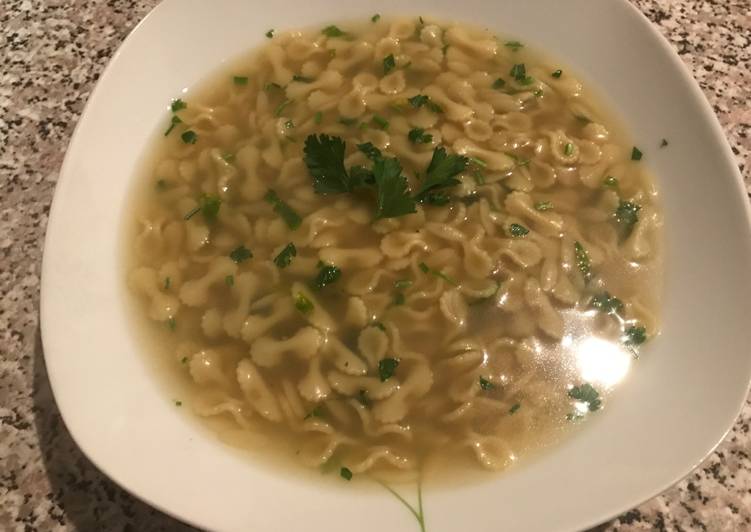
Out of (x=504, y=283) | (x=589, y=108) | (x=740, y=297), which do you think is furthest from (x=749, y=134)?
(x=504, y=283)

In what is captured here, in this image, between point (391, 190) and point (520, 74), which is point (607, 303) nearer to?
point (391, 190)

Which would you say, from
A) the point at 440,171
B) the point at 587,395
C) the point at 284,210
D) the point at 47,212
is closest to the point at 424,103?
the point at 440,171

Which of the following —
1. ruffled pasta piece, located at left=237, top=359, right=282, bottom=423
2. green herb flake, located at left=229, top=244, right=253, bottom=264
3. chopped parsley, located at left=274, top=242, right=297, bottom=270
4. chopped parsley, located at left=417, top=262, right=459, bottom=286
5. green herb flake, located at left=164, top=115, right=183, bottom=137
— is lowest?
ruffled pasta piece, located at left=237, top=359, right=282, bottom=423

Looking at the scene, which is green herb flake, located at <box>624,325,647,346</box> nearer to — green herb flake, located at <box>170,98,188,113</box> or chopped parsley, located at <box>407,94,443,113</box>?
chopped parsley, located at <box>407,94,443,113</box>

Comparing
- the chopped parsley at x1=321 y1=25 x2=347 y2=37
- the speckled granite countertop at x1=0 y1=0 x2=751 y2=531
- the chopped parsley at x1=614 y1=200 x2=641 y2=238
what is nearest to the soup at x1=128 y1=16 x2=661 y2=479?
the chopped parsley at x1=614 y1=200 x2=641 y2=238

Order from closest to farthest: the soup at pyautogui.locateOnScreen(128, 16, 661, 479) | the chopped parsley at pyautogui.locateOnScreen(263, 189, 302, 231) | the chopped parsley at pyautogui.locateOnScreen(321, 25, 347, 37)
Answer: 1. the soup at pyautogui.locateOnScreen(128, 16, 661, 479)
2. the chopped parsley at pyautogui.locateOnScreen(263, 189, 302, 231)
3. the chopped parsley at pyautogui.locateOnScreen(321, 25, 347, 37)

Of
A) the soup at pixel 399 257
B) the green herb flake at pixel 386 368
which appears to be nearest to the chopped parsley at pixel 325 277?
the soup at pixel 399 257

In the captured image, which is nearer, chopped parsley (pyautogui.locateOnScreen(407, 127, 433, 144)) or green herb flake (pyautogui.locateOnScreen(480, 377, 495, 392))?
green herb flake (pyautogui.locateOnScreen(480, 377, 495, 392))
